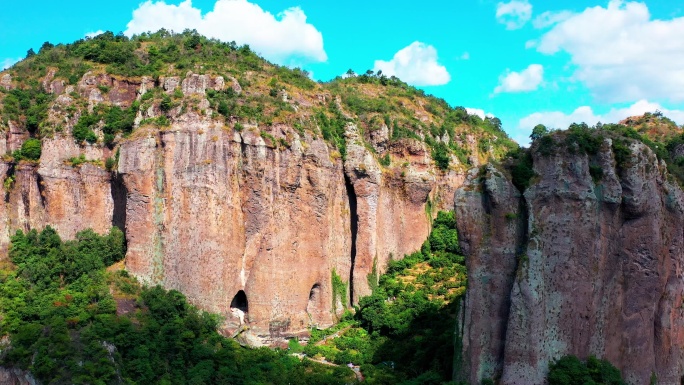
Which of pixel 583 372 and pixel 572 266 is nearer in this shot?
pixel 583 372

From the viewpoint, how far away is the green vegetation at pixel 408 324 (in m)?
31.4

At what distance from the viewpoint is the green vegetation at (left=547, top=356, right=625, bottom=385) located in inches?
907

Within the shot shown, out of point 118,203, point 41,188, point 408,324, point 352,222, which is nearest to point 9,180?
point 41,188

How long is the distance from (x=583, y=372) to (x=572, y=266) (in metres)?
3.79

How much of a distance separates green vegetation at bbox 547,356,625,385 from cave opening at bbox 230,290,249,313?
62.4 ft

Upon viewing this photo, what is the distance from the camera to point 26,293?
30.8 m

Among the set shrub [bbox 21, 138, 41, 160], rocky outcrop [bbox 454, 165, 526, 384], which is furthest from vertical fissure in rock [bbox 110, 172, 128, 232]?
rocky outcrop [bbox 454, 165, 526, 384]

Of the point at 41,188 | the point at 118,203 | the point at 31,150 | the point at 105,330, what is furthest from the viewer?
the point at 118,203

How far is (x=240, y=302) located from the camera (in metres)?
37.7

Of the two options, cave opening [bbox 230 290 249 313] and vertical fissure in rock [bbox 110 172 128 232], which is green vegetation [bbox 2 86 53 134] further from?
cave opening [bbox 230 290 249 313]

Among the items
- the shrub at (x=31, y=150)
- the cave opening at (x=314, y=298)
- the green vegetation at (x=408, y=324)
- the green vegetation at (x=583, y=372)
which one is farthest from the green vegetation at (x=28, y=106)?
the green vegetation at (x=583, y=372)

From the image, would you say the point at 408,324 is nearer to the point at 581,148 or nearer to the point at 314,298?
the point at 314,298

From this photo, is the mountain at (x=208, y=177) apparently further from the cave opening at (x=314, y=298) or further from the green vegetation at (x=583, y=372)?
the green vegetation at (x=583, y=372)

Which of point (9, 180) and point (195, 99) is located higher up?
point (195, 99)
